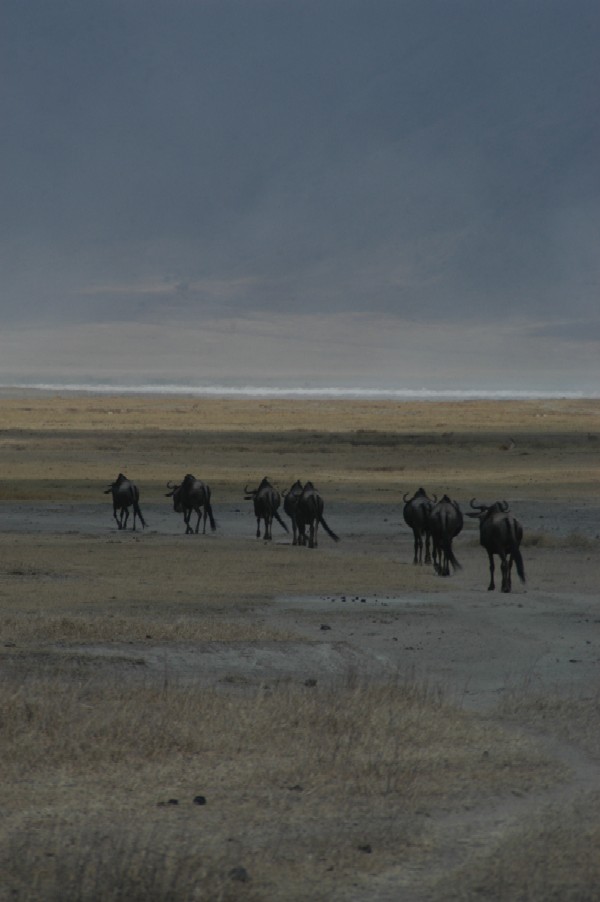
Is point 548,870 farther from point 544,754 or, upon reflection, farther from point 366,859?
point 544,754

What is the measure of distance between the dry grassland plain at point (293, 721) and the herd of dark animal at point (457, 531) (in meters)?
0.41

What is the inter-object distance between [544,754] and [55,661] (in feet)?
16.9

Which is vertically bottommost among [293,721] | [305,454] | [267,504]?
[293,721]

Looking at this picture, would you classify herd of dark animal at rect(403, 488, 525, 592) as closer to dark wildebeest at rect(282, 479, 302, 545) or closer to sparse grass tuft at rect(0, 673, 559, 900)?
dark wildebeest at rect(282, 479, 302, 545)

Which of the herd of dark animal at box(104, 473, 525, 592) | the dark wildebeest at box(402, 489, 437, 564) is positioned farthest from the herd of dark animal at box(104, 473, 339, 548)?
the dark wildebeest at box(402, 489, 437, 564)

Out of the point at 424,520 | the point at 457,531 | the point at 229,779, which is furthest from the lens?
the point at 424,520

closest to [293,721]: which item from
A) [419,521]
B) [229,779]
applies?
[229,779]

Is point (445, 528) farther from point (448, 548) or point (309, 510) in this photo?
point (309, 510)

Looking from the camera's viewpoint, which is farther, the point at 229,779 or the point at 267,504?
the point at 267,504

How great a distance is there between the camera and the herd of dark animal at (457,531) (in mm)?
21156

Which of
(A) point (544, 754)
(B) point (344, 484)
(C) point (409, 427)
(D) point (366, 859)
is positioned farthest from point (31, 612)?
(C) point (409, 427)

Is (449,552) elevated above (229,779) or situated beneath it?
elevated above

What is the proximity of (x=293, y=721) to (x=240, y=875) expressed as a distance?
140 inches

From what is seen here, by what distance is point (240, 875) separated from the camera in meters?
7.89
